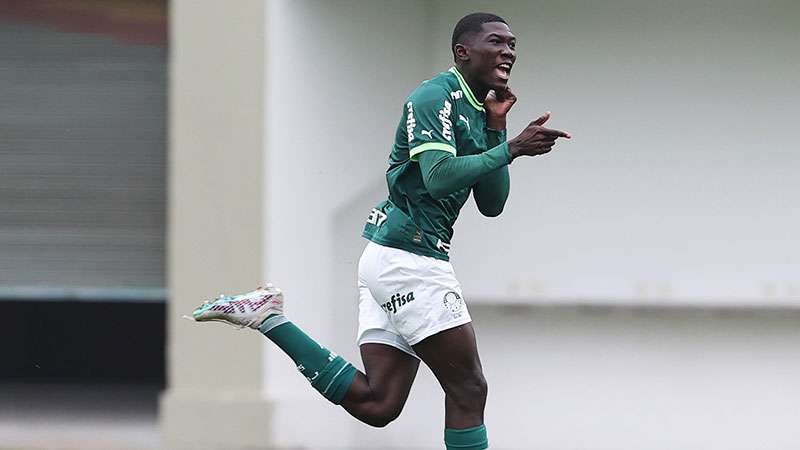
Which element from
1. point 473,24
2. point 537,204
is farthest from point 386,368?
point 537,204

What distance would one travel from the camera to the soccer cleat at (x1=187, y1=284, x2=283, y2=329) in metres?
5.65

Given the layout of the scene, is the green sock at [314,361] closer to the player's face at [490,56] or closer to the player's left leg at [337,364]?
the player's left leg at [337,364]

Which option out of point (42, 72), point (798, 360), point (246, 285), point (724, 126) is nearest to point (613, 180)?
point (724, 126)

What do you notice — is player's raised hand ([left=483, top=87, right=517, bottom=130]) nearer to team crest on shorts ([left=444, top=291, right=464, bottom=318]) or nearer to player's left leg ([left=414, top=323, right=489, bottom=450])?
team crest on shorts ([left=444, top=291, right=464, bottom=318])

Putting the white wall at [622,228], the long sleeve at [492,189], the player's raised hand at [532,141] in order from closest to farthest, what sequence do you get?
the player's raised hand at [532,141]
the long sleeve at [492,189]
the white wall at [622,228]

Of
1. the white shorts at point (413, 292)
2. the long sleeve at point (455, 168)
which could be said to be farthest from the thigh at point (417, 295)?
the long sleeve at point (455, 168)

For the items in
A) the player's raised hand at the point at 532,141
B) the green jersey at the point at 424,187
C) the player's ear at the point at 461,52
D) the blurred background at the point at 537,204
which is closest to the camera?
the player's raised hand at the point at 532,141

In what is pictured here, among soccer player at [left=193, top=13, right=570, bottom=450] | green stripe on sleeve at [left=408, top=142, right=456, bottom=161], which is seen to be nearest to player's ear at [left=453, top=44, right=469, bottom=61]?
soccer player at [left=193, top=13, right=570, bottom=450]

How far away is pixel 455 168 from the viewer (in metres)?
5.21

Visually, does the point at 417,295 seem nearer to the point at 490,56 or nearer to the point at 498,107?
the point at 498,107

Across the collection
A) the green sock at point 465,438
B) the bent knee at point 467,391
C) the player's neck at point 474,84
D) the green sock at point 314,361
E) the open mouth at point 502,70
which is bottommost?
the green sock at point 465,438

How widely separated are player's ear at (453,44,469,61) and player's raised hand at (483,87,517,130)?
172mm

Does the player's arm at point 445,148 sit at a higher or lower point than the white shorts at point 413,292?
higher

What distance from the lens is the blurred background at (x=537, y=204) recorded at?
8516 mm
